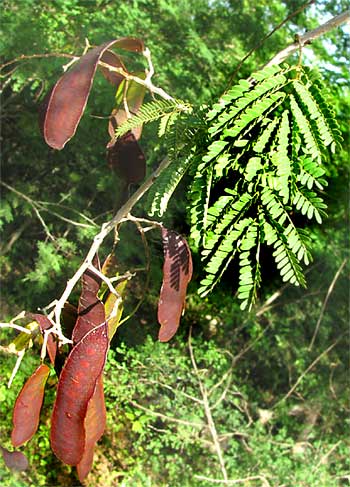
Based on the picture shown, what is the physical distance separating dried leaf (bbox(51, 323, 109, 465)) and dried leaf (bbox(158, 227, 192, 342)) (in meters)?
0.13

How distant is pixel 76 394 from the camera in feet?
3.43

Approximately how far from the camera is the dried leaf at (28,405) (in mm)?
1106

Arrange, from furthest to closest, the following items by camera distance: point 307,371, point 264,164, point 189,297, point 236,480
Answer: point 307,371 → point 189,297 → point 236,480 → point 264,164

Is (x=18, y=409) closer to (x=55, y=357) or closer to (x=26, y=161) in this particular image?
(x=55, y=357)

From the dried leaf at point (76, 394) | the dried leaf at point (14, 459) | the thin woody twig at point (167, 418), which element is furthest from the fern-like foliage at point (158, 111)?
the thin woody twig at point (167, 418)

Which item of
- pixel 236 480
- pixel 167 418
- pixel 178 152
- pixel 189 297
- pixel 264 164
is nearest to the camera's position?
pixel 264 164

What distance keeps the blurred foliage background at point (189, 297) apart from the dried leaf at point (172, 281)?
111 cm

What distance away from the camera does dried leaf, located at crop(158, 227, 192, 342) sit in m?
1.15

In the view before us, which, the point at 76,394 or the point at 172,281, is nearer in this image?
the point at 76,394

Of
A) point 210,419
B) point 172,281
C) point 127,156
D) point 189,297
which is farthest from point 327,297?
point 172,281

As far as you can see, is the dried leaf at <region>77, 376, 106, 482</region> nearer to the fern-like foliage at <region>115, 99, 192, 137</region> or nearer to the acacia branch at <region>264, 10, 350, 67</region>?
the fern-like foliage at <region>115, 99, 192, 137</region>

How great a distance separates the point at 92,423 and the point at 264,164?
560 millimetres

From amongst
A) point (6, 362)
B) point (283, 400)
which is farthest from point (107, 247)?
point (283, 400)

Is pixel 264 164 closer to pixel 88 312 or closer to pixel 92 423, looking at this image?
pixel 88 312
